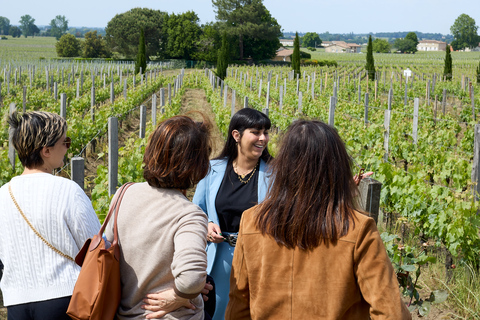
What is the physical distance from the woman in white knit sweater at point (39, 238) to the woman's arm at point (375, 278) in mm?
1066

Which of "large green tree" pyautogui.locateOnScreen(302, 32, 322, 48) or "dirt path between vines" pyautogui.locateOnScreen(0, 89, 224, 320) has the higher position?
"large green tree" pyautogui.locateOnScreen(302, 32, 322, 48)

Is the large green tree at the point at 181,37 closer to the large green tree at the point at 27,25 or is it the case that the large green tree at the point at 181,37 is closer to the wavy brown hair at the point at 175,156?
the wavy brown hair at the point at 175,156

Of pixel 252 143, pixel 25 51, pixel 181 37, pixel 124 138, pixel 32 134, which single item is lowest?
pixel 124 138

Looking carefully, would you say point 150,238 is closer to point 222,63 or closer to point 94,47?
point 222,63

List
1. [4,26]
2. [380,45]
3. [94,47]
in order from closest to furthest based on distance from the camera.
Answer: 1. [94,47]
2. [380,45]
3. [4,26]

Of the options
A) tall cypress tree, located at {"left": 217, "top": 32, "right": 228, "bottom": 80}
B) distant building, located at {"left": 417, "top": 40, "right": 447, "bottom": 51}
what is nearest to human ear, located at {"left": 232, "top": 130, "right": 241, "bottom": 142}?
tall cypress tree, located at {"left": 217, "top": 32, "right": 228, "bottom": 80}

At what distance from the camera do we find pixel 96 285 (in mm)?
1683

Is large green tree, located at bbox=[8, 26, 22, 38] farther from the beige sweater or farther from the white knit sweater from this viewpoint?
the beige sweater

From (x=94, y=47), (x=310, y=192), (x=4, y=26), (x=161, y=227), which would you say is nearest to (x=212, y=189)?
(x=161, y=227)

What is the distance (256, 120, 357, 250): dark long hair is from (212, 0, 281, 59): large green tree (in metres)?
60.7

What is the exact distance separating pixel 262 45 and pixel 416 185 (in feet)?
195

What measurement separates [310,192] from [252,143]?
122 cm

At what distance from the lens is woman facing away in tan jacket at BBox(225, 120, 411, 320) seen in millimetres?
1520

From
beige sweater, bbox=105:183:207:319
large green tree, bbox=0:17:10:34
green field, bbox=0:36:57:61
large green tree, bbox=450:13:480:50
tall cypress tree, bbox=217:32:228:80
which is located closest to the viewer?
beige sweater, bbox=105:183:207:319
